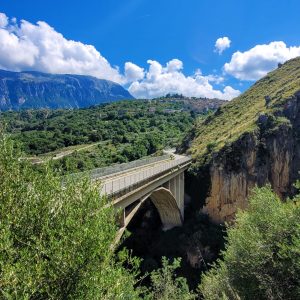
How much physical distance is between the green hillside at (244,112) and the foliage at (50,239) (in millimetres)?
38505

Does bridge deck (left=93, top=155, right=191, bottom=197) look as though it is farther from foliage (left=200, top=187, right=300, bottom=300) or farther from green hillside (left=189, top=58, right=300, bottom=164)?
green hillside (left=189, top=58, right=300, bottom=164)

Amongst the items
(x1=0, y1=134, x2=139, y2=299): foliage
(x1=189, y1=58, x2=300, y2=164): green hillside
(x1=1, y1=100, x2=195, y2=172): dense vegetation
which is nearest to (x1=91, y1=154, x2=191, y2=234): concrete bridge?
(x1=0, y1=134, x2=139, y2=299): foliage

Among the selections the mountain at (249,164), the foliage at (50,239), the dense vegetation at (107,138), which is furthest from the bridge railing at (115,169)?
the dense vegetation at (107,138)

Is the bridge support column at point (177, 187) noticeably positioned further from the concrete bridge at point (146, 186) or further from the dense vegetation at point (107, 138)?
the dense vegetation at point (107, 138)

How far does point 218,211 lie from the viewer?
151 ft

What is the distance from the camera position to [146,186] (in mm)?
27375

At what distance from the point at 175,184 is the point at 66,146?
63.3 meters


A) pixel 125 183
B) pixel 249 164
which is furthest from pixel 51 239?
pixel 249 164

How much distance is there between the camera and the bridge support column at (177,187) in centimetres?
4009

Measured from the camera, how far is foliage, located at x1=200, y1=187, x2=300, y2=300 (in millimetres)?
16672

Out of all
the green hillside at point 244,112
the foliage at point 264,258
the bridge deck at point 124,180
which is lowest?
the foliage at point 264,258

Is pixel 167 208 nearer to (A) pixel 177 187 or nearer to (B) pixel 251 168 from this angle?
(A) pixel 177 187

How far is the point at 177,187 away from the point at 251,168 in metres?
10.8

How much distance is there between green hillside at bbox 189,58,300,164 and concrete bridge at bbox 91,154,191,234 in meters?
6.62
